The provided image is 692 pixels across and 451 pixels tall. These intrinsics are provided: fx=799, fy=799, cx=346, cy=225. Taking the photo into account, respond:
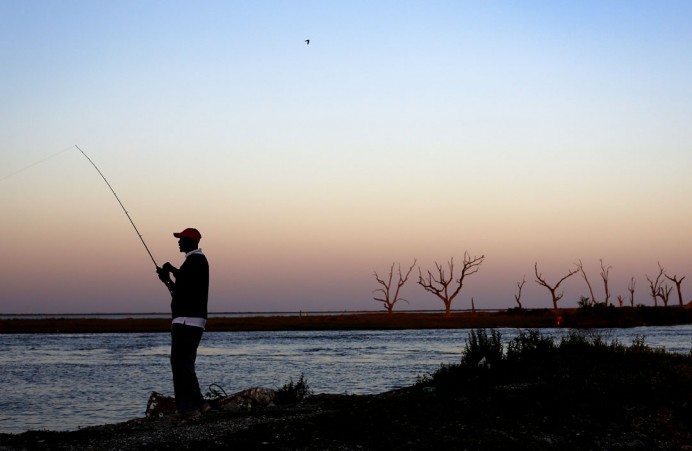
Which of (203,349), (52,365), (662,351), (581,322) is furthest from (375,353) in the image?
(581,322)

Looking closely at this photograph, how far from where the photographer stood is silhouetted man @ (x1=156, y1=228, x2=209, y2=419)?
1070 centimetres

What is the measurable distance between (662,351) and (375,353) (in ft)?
73.9

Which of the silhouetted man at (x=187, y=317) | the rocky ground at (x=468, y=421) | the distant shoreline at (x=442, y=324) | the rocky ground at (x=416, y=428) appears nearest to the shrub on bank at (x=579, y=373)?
the rocky ground at (x=468, y=421)

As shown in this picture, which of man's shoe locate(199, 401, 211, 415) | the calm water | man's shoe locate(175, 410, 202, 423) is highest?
man's shoe locate(199, 401, 211, 415)

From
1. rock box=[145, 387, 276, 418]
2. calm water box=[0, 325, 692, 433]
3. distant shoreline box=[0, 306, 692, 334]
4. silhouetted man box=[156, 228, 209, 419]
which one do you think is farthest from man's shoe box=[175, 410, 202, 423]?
distant shoreline box=[0, 306, 692, 334]

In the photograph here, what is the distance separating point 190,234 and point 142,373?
18.2 metres

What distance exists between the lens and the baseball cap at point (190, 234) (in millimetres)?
11055

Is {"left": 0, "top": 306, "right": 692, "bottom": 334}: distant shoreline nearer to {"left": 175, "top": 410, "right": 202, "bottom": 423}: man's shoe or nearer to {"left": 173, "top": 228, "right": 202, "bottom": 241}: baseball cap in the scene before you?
{"left": 175, "top": 410, "right": 202, "bottom": 423}: man's shoe

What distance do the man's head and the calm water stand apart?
21.0 ft

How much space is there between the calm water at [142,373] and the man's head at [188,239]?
6.42 meters

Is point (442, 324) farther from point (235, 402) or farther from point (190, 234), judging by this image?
point (190, 234)

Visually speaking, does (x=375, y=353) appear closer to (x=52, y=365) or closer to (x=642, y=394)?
(x=52, y=365)

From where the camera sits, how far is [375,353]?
37.7m

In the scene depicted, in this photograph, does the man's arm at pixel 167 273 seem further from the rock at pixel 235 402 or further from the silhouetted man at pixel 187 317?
the rock at pixel 235 402
